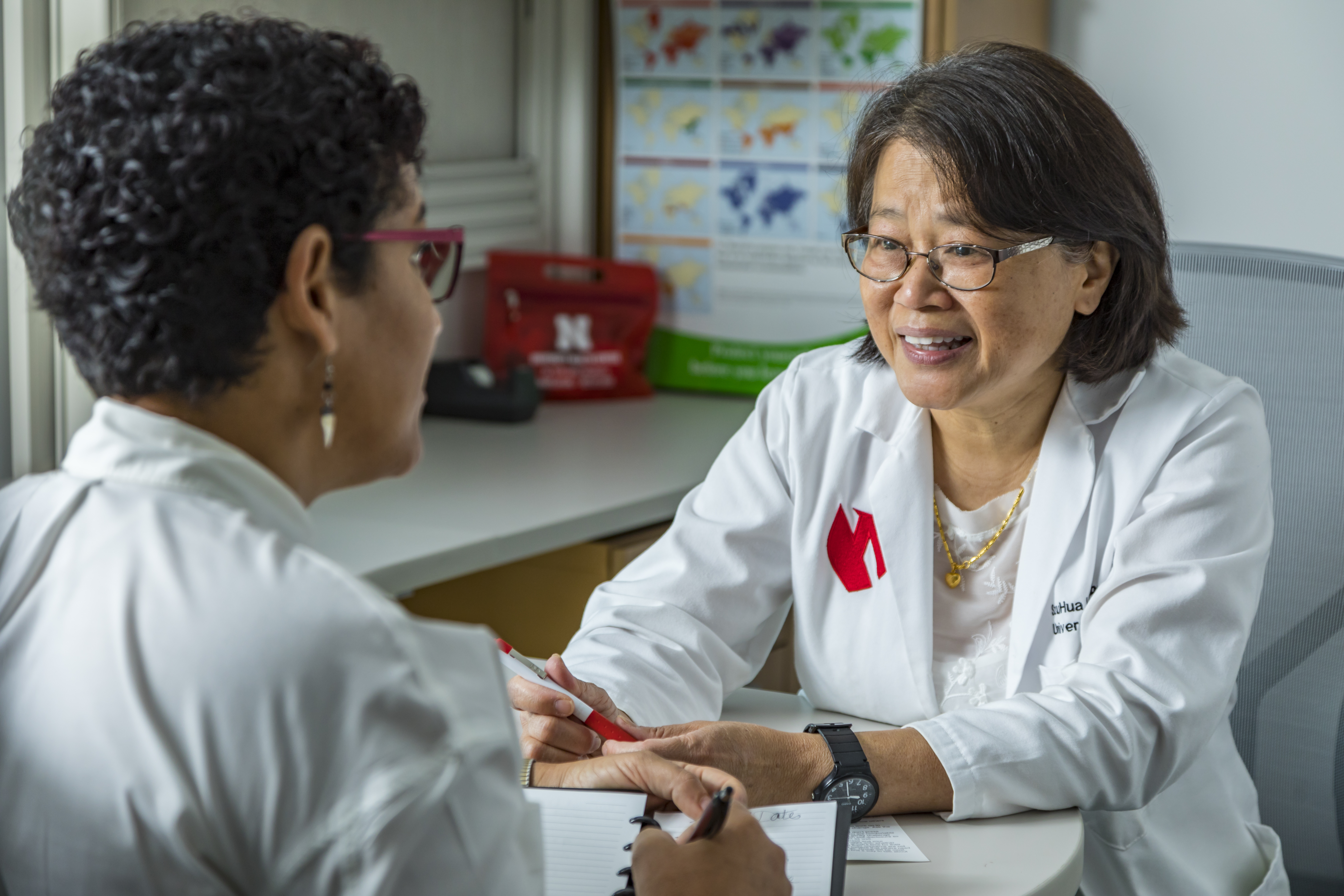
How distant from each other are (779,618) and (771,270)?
1371 millimetres

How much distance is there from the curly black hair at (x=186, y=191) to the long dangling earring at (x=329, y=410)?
0.05 metres

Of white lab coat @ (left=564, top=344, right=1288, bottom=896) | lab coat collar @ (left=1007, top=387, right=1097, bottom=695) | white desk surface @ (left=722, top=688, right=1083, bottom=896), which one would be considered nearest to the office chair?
white lab coat @ (left=564, top=344, right=1288, bottom=896)

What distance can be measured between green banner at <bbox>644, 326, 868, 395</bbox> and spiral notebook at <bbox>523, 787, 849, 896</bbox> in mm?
1767

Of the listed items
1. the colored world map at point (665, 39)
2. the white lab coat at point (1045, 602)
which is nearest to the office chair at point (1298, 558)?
the white lab coat at point (1045, 602)

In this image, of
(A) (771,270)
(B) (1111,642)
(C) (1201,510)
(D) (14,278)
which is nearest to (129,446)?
(B) (1111,642)

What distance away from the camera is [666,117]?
2799 millimetres

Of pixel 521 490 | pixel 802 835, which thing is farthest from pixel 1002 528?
pixel 521 490

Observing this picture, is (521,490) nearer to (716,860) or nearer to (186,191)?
(716,860)

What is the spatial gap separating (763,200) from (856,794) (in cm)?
184

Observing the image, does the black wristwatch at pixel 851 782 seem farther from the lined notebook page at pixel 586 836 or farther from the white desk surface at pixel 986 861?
the lined notebook page at pixel 586 836

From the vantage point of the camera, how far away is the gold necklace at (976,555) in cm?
141

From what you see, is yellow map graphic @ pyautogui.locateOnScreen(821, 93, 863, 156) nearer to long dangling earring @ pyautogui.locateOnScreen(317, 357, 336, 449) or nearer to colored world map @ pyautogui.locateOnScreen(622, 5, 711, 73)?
colored world map @ pyautogui.locateOnScreen(622, 5, 711, 73)

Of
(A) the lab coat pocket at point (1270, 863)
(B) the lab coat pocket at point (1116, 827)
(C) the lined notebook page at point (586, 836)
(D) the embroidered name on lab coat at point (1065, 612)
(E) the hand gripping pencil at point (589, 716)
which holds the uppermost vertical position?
(D) the embroidered name on lab coat at point (1065, 612)

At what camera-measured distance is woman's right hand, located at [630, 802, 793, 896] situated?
85 centimetres
